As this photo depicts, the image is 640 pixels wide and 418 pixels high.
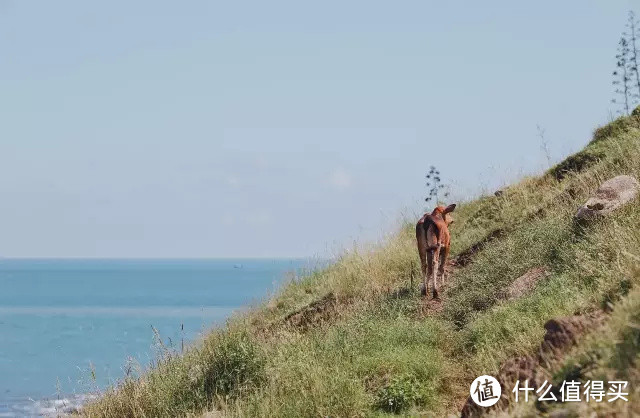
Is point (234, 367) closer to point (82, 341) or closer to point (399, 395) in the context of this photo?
point (399, 395)

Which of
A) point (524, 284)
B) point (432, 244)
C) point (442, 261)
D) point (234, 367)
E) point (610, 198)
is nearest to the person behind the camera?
point (234, 367)

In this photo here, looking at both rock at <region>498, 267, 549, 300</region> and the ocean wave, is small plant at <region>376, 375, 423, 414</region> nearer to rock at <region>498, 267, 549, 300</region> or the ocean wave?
rock at <region>498, 267, 549, 300</region>

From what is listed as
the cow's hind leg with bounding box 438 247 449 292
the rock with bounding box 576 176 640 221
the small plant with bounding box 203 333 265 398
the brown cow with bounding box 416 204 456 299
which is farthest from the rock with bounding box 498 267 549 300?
the small plant with bounding box 203 333 265 398

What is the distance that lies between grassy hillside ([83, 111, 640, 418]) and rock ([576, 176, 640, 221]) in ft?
0.95

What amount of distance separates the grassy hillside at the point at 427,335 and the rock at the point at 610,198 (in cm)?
29

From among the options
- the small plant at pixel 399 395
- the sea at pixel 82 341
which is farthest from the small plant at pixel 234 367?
the small plant at pixel 399 395

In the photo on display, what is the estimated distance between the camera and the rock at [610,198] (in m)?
13.9

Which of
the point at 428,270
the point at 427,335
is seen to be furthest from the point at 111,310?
the point at 427,335

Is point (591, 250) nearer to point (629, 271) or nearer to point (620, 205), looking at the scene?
point (620, 205)

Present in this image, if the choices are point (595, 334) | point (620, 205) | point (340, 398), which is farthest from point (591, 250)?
point (595, 334)

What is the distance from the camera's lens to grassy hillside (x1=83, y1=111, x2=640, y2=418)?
9.81m

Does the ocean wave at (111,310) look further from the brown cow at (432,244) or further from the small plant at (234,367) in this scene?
the small plant at (234,367)

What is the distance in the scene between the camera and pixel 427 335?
12344mm

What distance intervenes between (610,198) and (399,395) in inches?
232
